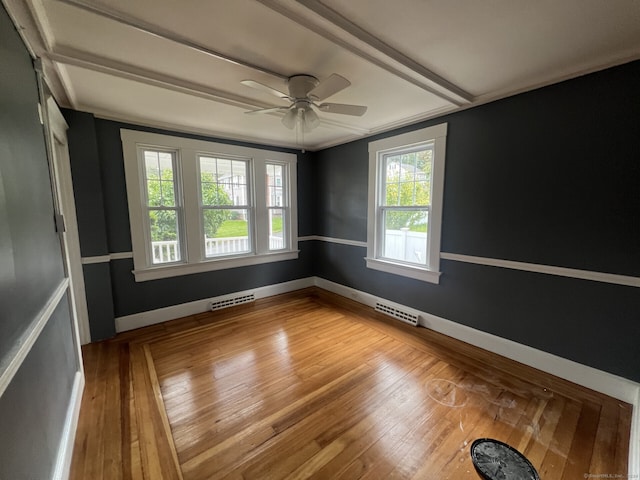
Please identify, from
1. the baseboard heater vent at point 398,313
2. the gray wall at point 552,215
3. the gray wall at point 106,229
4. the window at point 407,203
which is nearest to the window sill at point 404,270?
the window at point 407,203

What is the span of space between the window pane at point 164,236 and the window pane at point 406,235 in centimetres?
280

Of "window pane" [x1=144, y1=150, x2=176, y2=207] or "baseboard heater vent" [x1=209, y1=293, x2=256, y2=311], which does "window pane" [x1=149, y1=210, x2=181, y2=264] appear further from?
"baseboard heater vent" [x1=209, y1=293, x2=256, y2=311]

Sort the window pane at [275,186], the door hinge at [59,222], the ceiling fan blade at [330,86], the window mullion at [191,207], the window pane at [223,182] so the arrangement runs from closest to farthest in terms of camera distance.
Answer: the ceiling fan blade at [330,86]
the door hinge at [59,222]
the window mullion at [191,207]
the window pane at [223,182]
the window pane at [275,186]

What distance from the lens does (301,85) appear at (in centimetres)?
200

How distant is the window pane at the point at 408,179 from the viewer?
3064 millimetres

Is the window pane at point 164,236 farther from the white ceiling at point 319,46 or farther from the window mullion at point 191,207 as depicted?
the white ceiling at point 319,46

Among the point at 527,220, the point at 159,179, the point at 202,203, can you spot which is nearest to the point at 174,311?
the point at 202,203

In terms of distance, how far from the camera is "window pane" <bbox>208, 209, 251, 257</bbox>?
12.0ft

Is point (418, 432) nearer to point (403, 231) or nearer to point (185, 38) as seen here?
point (403, 231)

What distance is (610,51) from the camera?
1725mm

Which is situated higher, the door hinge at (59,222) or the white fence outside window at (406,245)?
the door hinge at (59,222)

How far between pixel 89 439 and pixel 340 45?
9.54 ft

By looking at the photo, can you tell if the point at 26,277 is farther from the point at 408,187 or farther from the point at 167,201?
the point at 408,187

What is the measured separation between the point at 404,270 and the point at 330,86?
2.31 metres
